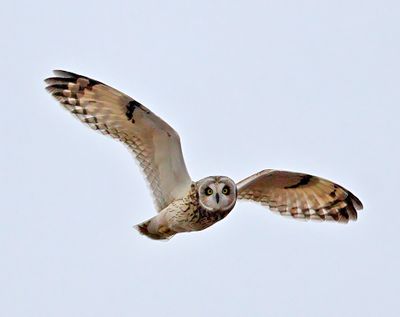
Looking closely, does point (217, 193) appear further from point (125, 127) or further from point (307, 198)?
point (307, 198)

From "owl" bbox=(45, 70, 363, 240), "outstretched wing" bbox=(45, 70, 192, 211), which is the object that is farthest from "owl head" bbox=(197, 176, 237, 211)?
"outstretched wing" bbox=(45, 70, 192, 211)

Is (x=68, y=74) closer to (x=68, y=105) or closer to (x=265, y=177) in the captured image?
(x=68, y=105)

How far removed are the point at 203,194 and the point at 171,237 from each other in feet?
2.32

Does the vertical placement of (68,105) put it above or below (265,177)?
above

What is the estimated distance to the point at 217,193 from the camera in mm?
9688

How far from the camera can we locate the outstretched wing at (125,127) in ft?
32.9

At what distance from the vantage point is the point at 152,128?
32.5 feet

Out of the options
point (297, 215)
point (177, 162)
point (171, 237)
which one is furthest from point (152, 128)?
point (297, 215)

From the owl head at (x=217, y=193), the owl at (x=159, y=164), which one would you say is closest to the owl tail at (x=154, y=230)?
the owl at (x=159, y=164)

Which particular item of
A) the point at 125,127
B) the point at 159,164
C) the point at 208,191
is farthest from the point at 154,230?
the point at 125,127

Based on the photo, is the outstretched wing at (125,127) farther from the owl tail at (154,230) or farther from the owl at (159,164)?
the owl tail at (154,230)

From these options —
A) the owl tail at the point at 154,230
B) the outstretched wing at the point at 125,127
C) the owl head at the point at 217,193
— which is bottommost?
the owl tail at the point at 154,230

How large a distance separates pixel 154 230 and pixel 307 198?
4.99 feet

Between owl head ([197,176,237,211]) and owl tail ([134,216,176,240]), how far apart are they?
523 mm
